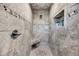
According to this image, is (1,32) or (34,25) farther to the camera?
(34,25)

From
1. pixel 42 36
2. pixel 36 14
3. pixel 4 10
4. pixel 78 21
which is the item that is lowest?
pixel 42 36

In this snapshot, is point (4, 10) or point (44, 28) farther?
point (44, 28)

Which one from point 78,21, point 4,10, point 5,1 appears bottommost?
point 78,21

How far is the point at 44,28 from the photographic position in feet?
15.6

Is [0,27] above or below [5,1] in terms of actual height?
below

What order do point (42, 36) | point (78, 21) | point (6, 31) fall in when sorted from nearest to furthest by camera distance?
1. point (6, 31)
2. point (78, 21)
3. point (42, 36)

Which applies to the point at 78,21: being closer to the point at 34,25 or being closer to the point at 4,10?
the point at 4,10

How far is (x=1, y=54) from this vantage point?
96 centimetres

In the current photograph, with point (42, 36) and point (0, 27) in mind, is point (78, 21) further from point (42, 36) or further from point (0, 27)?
point (42, 36)

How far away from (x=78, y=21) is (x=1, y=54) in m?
1.19

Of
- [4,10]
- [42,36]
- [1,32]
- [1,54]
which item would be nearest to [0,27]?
[1,32]

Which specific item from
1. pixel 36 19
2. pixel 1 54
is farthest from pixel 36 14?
pixel 1 54

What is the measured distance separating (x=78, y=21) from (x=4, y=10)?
3.57 ft

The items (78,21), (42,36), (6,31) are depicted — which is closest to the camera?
(6,31)
